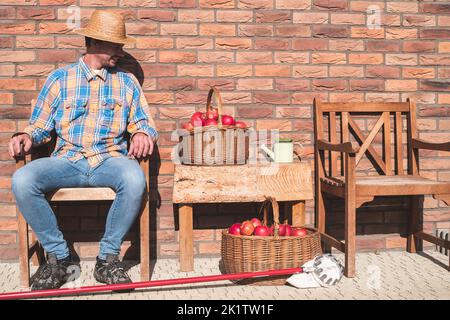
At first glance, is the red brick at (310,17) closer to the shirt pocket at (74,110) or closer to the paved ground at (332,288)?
the shirt pocket at (74,110)

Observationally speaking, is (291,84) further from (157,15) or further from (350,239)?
(350,239)

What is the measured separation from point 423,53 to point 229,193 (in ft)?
5.75

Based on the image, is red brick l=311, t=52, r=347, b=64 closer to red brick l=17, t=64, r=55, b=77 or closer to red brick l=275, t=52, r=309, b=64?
red brick l=275, t=52, r=309, b=64

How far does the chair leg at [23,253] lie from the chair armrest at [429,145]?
2.46m

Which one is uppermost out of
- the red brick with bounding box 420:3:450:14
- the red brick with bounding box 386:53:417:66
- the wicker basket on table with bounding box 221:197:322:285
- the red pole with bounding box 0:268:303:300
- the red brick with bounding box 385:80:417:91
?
the red brick with bounding box 420:3:450:14

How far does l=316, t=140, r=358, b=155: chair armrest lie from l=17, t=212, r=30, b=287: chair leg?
183 cm

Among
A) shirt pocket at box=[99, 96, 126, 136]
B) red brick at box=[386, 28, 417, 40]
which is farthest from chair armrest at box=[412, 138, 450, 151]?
shirt pocket at box=[99, 96, 126, 136]

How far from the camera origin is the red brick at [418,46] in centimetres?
416

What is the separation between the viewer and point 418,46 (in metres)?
4.17

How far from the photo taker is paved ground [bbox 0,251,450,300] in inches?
122

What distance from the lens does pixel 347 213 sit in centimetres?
347

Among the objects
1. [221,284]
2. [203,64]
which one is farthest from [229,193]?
[203,64]

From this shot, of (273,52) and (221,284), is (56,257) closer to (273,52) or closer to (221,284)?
(221,284)

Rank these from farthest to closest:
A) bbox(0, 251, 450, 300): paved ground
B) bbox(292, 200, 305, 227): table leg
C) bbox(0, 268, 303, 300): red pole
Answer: bbox(292, 200, 305, 227): table leg, bbox(0, 251, 450, 300): paved ground, bbox(0, 268, 303, 300): red pole
